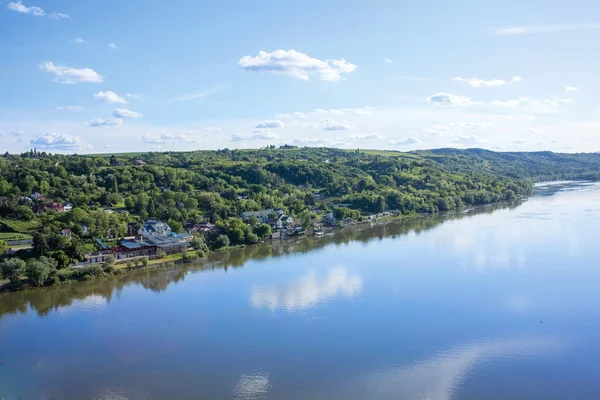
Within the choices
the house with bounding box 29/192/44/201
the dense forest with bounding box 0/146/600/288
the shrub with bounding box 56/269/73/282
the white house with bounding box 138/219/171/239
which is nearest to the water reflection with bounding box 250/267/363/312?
the shrub with bounding box 56/269/73/282

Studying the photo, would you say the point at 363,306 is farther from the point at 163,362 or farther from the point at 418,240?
the point at 418,240

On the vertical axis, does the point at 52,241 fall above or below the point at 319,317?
above

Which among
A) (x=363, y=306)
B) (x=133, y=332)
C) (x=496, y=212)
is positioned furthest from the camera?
(x=496, y=212)

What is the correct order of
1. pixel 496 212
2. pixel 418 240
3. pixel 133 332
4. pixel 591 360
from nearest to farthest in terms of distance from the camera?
pixel 591 360 < pixel 133 332 < pixel 418 240 < pixel 496 212

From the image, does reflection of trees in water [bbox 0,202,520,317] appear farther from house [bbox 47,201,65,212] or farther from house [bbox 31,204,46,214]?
house [bbox 47,201,65,212]

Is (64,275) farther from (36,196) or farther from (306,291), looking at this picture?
(36,196)

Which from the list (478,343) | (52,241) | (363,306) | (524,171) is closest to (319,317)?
(363,306)

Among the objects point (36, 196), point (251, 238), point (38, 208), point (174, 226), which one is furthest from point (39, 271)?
point (36, 196)
